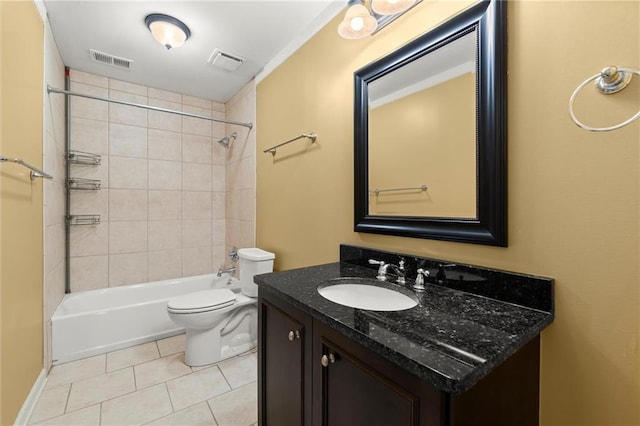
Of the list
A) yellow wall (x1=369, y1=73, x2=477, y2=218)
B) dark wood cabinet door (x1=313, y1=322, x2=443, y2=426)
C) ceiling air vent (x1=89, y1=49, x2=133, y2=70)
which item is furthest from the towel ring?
ceiling air vent (x1=89, y1=49, x2=133, y2=70)

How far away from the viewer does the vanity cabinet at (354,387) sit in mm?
654

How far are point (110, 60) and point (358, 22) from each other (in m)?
2.27

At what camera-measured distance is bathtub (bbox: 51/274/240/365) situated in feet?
6.95

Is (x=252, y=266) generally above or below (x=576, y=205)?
below

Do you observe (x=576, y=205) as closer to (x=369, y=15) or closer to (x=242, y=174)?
(x=369, y=15)

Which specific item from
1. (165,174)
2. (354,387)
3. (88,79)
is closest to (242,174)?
(165,174)

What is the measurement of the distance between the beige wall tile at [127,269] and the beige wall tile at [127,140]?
3.34 feet

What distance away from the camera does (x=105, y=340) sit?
2.27 metres

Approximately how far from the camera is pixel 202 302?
2.11m

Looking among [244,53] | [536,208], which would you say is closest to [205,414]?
[536,208]

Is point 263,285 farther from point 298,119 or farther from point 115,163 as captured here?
point 115,163

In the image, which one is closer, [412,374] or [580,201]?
[412,374]

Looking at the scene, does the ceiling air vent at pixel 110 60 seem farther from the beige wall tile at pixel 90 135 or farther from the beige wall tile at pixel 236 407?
the beige wall tile at pixel 236 407

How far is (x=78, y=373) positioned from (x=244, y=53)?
2595mm
